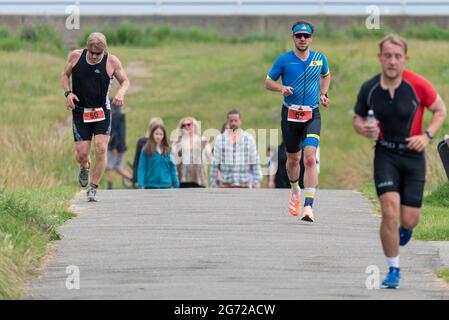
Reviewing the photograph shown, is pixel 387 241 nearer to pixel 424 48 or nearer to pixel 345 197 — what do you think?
pixel 345 197

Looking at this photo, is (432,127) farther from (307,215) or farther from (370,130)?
(307,215)

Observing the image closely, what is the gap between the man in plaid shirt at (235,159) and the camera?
840 inches

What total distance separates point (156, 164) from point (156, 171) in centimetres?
10

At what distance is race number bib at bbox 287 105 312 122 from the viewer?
15.9 meters

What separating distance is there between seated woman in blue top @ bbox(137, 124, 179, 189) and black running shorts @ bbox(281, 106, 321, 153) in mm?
5044

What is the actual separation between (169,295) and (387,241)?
1.73 meters

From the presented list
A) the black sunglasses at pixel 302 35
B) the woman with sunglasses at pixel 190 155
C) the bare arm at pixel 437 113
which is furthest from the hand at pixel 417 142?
the woman with sunglasses at pixel 190 155

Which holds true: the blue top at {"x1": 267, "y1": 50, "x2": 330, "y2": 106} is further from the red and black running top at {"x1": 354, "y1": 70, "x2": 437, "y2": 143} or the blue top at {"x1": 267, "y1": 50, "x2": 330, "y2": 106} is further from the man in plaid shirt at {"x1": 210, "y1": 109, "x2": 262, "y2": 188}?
the man in plaid shirt at {"x1": 210, "y1": 109, "x2": 262, "y2": 188}

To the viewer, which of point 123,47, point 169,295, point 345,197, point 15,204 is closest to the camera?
point 169,295

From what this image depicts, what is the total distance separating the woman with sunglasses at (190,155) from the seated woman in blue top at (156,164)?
79cm

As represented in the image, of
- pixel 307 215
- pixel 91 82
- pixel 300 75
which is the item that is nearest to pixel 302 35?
pixel 300 75

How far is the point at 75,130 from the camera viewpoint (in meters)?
17.4

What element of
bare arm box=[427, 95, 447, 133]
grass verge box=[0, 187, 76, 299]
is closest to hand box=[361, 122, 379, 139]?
bare arm box=[427, 95, 447, 133]
